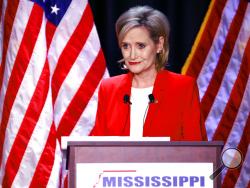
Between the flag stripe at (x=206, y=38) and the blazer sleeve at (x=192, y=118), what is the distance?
1033 millimetres

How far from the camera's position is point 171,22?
3811 mm

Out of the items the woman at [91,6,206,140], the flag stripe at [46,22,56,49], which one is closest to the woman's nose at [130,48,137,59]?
the woman at [91,6,206,140]

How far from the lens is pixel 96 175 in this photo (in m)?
1.84

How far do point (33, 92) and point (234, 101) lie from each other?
1.24 m

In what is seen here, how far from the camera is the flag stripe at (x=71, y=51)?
11.6 ft

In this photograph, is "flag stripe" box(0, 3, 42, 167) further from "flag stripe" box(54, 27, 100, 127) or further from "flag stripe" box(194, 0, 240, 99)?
"flag stripe" box(194, 0, 240, 99)

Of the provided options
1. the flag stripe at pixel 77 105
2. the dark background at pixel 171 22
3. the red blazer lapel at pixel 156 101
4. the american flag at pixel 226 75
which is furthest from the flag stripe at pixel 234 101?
the red blazer lapel at pixel 156 101

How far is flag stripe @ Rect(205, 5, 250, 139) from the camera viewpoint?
12.2 feet

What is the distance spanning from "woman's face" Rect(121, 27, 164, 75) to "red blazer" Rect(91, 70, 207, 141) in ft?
0.28

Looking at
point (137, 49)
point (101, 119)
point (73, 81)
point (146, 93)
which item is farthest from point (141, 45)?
point (73, 81)

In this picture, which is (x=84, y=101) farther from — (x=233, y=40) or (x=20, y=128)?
(x=233, y=40)

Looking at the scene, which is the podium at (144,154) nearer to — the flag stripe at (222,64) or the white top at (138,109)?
the white top at (138,109)

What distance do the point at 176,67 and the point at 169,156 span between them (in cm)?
203

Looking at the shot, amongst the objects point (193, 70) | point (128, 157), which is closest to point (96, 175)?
point (128, 157)
